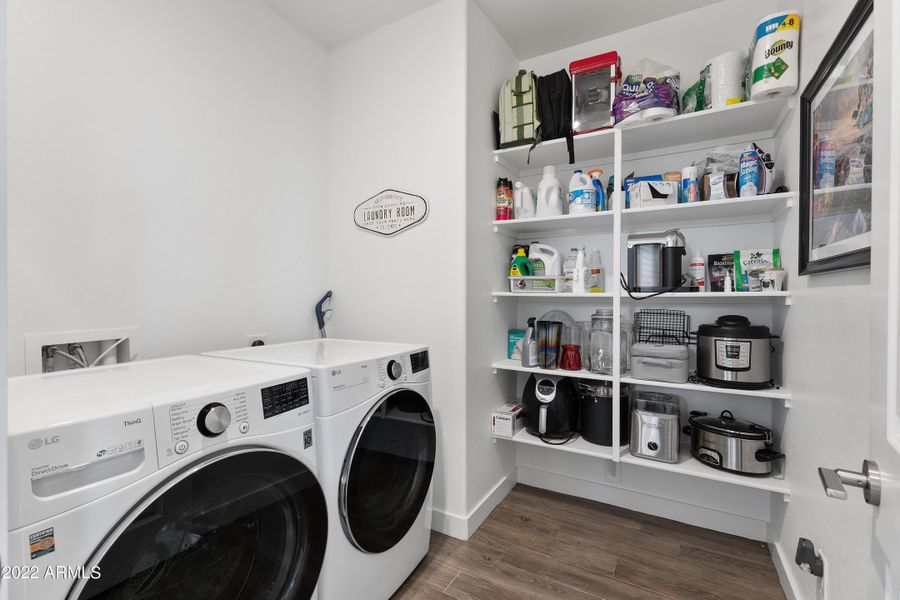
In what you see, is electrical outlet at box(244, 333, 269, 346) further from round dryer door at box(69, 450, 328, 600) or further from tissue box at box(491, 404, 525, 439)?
tissue box at box(491, 404, 525, 439)

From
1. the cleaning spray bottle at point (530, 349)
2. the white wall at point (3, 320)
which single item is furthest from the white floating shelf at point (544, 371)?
the white wall at point (3, 320)

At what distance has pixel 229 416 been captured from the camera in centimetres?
93

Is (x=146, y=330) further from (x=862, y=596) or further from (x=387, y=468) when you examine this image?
(x=862, y=596)

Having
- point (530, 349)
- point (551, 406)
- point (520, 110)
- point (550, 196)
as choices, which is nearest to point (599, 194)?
point (550, 196)

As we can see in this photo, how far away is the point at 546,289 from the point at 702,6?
63.1 inches

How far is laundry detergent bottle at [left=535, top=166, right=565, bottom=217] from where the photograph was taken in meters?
2.11

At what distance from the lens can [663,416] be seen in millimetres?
1833

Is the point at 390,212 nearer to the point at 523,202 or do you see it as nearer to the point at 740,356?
the point at 523,202

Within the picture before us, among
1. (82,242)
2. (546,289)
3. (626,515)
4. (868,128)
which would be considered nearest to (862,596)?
(868,128)

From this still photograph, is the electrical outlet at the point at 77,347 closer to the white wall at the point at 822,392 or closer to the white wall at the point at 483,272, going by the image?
the white wall at the point at 483,272

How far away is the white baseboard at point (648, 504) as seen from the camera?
1.92 m

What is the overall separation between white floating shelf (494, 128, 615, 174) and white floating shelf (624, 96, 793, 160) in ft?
0.30

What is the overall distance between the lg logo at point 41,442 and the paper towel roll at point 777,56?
2.33m

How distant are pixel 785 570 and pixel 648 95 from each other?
2042mm
